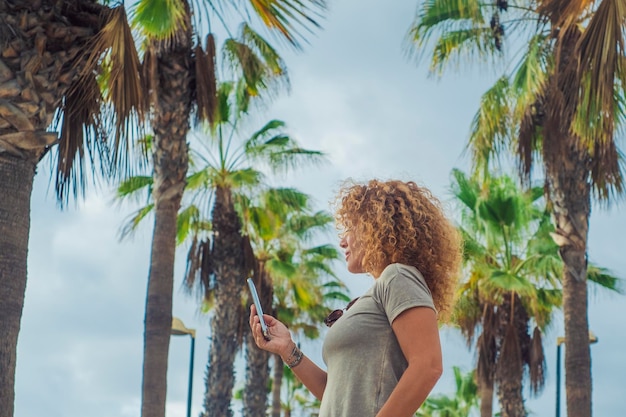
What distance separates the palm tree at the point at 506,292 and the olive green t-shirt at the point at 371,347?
21.1 metres

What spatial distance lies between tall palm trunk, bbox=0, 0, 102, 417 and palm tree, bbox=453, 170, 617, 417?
16.7 m

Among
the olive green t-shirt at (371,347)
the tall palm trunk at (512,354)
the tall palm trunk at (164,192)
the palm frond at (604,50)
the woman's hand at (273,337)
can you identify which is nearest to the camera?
the olive green t-shirt at (371,347)

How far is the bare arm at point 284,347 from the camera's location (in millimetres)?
3410

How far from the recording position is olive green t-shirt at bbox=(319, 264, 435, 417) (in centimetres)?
304

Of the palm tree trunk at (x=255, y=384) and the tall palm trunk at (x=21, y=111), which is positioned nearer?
the tall palm trunk at (x=21, y=111)

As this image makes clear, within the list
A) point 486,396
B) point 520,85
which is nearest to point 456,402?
point 486,396

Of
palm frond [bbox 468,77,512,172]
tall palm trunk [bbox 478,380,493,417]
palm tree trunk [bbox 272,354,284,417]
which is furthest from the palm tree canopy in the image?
palm tree trunk [bbox 272,354,284,417]

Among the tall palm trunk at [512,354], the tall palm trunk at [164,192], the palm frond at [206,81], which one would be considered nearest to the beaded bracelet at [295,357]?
the tall palm trunk at [164,192]

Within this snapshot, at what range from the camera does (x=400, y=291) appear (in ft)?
10.0

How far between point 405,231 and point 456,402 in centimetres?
4729

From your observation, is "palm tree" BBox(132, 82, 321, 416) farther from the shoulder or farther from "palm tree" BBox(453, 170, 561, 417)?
the shoulder

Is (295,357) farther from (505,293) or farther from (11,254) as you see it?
(505,293)

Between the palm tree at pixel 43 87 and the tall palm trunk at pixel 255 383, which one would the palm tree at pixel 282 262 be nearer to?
the tall palm trunk at pixel 255 383

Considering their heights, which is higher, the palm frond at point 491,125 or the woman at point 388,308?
the palm frond at point 491,125
